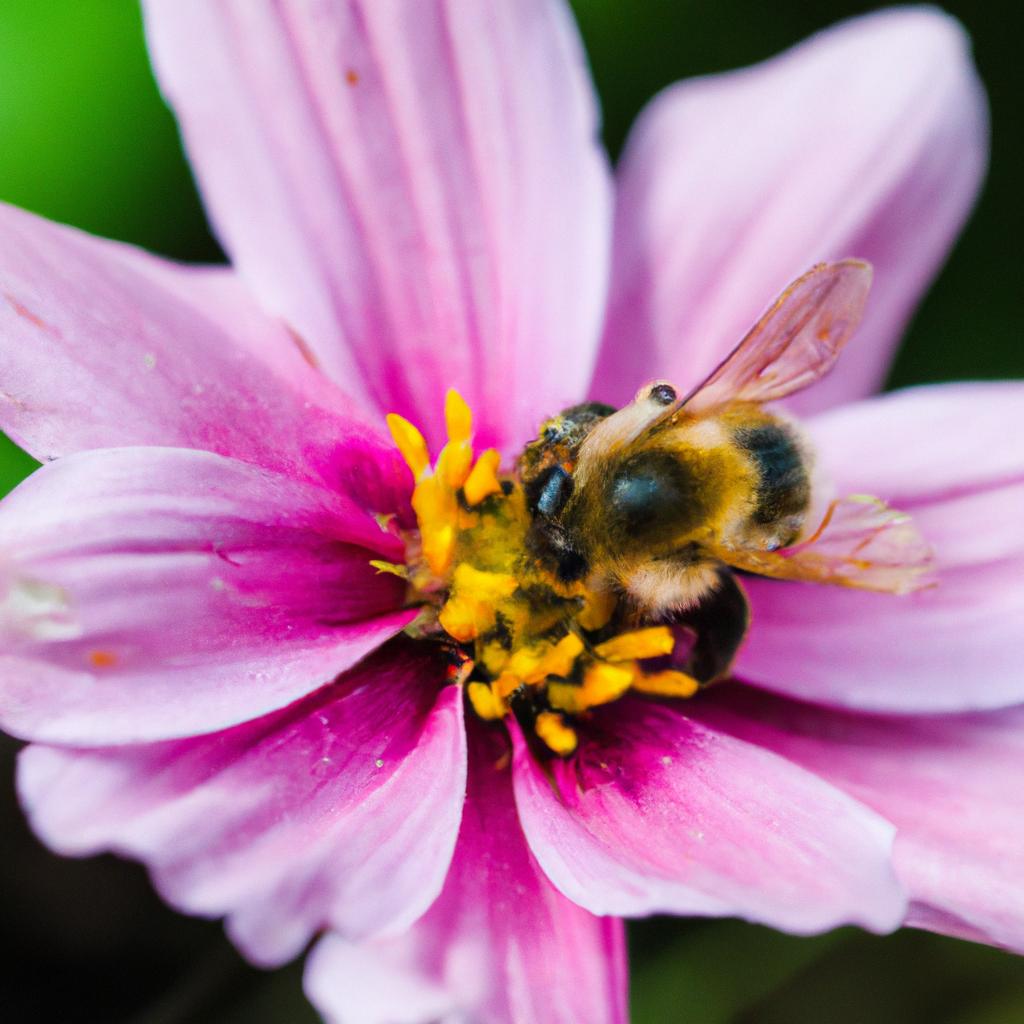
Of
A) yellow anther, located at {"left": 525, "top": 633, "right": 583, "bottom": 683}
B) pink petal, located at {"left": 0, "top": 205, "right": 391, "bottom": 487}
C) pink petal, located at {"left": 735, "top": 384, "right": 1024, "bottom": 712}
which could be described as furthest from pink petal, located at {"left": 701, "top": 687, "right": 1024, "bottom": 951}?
pink petal, located at {"left": 0, "top": 205, "right": 391, "bottom": 487}

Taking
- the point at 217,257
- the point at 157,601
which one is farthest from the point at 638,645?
the point at 217,257

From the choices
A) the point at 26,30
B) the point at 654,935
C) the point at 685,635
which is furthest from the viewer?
the point at 654,935

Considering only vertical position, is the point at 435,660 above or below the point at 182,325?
below

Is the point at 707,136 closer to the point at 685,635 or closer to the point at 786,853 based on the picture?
the point at 685,635

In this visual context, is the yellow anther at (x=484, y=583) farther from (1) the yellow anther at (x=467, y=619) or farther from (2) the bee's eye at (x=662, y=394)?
(2) the bee's eye at (x=662, y=394)

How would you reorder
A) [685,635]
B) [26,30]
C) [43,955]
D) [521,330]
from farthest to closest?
[43,955]
[26,30]
[521,330]
[685,635]

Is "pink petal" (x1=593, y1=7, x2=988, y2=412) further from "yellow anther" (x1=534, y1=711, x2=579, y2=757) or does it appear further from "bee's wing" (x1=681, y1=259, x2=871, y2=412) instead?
"yellow anther" (x1=534, y1=711, x2=579, y2=757)

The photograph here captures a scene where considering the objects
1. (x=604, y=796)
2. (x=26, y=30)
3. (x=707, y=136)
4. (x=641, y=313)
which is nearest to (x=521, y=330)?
(x=641, y=313)

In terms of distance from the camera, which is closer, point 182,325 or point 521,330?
point 182,325

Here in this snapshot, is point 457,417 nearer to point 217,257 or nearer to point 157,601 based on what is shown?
point 157,601
